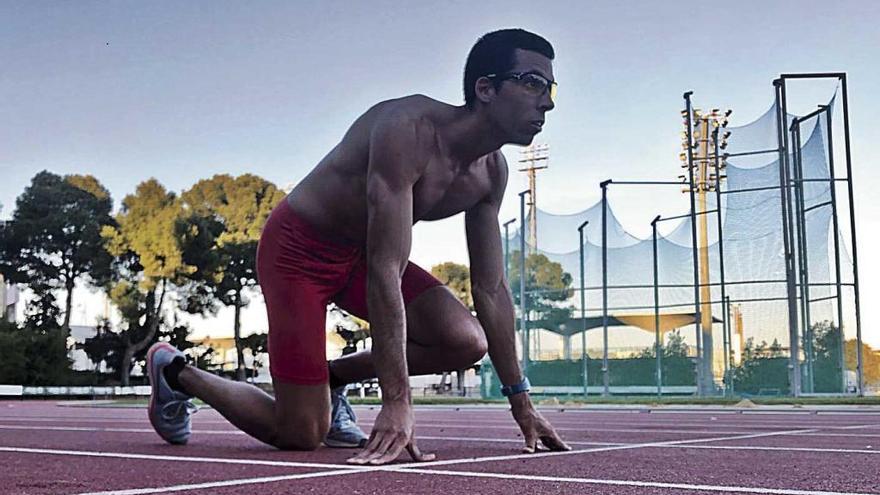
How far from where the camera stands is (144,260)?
36438 mm

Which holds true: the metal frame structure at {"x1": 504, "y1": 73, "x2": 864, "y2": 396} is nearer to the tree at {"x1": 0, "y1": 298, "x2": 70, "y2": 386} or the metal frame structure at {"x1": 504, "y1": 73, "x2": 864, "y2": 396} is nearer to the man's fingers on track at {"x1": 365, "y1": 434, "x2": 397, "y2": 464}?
the man's fingers on track at {"x1": 365, "y1": 434, "x2": 397, "y2": 464}

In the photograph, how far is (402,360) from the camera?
3.61 meters

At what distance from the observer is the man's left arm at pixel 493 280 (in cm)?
428

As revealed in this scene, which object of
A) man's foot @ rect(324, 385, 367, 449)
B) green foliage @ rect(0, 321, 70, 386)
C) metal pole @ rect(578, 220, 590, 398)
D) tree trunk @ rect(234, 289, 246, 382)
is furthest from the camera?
tree trunk @ rect(234, 289, 246, 382)

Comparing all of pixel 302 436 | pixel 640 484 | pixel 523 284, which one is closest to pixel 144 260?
pixel 523 284

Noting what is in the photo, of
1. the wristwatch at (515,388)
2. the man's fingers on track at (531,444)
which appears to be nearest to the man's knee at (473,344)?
the wristwatch at (515,388)

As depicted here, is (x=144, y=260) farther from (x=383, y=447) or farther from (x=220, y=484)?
(x=220, y=484)

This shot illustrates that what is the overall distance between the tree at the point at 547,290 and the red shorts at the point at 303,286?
18379mm

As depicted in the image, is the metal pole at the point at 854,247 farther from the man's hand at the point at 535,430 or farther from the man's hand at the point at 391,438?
the man's hand at the point at 391,438

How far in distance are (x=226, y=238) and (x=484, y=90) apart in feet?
110

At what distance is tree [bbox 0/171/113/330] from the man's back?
35.9 m

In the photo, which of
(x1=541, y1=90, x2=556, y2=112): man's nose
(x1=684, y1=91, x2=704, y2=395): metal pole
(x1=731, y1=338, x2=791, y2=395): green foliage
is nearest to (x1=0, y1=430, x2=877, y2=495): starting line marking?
(x1=541, y1=90, x2=556, y2=112): man's nose

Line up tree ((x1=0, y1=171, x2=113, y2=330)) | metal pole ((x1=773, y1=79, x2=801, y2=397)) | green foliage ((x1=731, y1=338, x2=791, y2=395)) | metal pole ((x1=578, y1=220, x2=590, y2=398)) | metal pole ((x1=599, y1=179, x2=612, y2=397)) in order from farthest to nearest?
1. tree ((x1=0, y1=171, x2=113, y2=330))
2. metal pole ((x1=578, y1=220, x2=590, y2=398))
3. metal pole ((x1=599, y1=179, x2=612, y2=397))
4. green foliage ((x1=731, y1=338, x2=791, y2=395))
5. metal pole ((x1=773, y1=79, x2=801, y2=397))

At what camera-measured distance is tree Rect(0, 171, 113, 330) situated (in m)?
38.9
